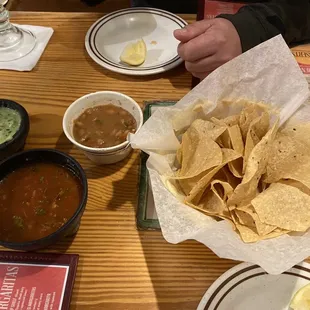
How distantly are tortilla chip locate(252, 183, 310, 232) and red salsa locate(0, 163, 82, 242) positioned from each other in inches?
17.0

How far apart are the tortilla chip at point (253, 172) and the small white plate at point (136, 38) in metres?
0.57

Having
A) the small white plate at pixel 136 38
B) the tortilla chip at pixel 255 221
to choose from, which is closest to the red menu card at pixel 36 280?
the tortilla chip at pixel 255 221

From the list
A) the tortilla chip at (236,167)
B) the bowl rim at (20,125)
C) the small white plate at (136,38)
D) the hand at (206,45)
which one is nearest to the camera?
the tortilla chip at (236,167)

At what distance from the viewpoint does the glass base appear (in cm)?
155

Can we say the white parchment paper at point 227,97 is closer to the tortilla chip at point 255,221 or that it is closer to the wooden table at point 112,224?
the tortilla chip at point 255,221

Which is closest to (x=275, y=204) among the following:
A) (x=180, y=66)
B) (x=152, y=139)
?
(x=152, y=139)

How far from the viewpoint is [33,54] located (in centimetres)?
155

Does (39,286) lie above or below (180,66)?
below

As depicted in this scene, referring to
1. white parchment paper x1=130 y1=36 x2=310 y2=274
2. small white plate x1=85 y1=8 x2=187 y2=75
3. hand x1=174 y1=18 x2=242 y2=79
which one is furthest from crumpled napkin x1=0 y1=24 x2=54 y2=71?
white parchment paper x1=130 y1=36 x2=310 y2=274

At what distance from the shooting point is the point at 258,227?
90 centimetres

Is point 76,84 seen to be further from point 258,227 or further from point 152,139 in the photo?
point 258,227

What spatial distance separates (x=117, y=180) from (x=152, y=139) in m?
0.20

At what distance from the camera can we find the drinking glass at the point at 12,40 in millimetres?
1554

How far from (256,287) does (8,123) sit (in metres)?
0.79
